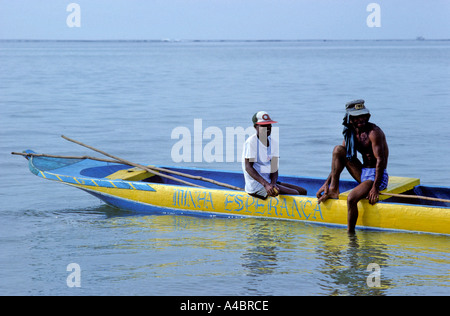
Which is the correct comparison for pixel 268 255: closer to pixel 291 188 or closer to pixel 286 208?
pixel 286 208

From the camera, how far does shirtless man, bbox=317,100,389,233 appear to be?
9.06 metres

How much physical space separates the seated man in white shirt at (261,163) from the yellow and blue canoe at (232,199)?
0.58ft

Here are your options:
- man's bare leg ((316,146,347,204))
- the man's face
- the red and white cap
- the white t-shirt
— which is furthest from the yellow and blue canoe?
the red and white cap

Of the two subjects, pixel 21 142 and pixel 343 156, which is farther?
pixel 21 142

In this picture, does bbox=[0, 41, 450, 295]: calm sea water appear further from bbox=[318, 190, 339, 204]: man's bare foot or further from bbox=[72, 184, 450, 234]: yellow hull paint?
bbox=[318, 190, 339, 204]: man's bare foot

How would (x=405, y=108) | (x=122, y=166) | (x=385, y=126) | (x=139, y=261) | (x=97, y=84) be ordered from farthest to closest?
(x=97, y=84) → (x=405, y=108) → (x=385, y=126) → (x=122, y=166) → (x=139, y=261)

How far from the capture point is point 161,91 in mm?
37406

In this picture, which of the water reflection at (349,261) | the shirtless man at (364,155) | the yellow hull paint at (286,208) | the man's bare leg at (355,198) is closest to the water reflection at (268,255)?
the water reflection at (349,261)

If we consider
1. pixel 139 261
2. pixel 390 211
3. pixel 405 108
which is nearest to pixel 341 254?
pixel 390 211

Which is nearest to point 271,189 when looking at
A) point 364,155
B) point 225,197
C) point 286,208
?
point 286,208

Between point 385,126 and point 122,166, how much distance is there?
12.4 m

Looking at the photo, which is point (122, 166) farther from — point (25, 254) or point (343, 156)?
point (343, 156)

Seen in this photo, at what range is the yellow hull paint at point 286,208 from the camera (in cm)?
915

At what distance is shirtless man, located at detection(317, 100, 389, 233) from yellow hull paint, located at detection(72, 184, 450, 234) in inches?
7.3
